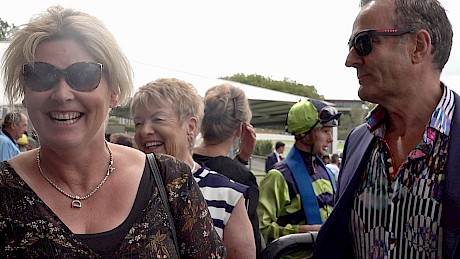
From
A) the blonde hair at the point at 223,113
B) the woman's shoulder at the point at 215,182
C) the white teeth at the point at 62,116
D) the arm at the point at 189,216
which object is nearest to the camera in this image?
the white teeth at the point at 62,116

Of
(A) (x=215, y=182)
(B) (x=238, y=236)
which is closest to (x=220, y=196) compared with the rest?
(A) (x=215, y=182)

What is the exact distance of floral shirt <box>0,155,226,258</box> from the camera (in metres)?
1.64

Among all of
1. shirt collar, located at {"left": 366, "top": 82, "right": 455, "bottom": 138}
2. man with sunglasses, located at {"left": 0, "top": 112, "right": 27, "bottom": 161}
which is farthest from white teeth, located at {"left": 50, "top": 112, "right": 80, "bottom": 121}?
man with sunglasses, located at {"left": 0, "top": 112, "right": 27, "bottom": 161}

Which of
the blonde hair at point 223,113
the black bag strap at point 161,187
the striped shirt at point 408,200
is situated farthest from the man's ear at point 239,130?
the black bag strap at point 161,187

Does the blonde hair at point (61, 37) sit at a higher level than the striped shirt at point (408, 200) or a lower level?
higher

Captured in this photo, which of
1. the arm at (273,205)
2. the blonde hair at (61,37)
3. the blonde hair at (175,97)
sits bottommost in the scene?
the arm at (273,205)

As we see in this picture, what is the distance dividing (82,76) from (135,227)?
54cm

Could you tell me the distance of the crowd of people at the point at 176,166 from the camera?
173cm

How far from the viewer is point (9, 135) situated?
23.3ft

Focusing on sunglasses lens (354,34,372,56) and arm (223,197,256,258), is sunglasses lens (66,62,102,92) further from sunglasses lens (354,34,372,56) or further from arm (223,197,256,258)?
sunglasses lens (354,34,372,56)

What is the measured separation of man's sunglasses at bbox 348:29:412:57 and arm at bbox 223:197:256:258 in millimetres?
867

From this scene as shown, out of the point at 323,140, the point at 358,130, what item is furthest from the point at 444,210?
the point at 323,140

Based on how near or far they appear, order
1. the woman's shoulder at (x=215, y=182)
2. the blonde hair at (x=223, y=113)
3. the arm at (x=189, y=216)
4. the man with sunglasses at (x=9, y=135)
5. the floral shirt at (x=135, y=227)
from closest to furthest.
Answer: the floral shirt at (x=135, y=227) < the arm at (x=189, y=216) < the woman's shoulder at (x=215, y=182) < the blonde hair at (x=223, y=113) < the man with sunglasses at (x=9, y=135)

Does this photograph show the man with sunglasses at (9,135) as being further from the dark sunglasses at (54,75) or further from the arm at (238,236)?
the dark sunglasses at (54,75)
